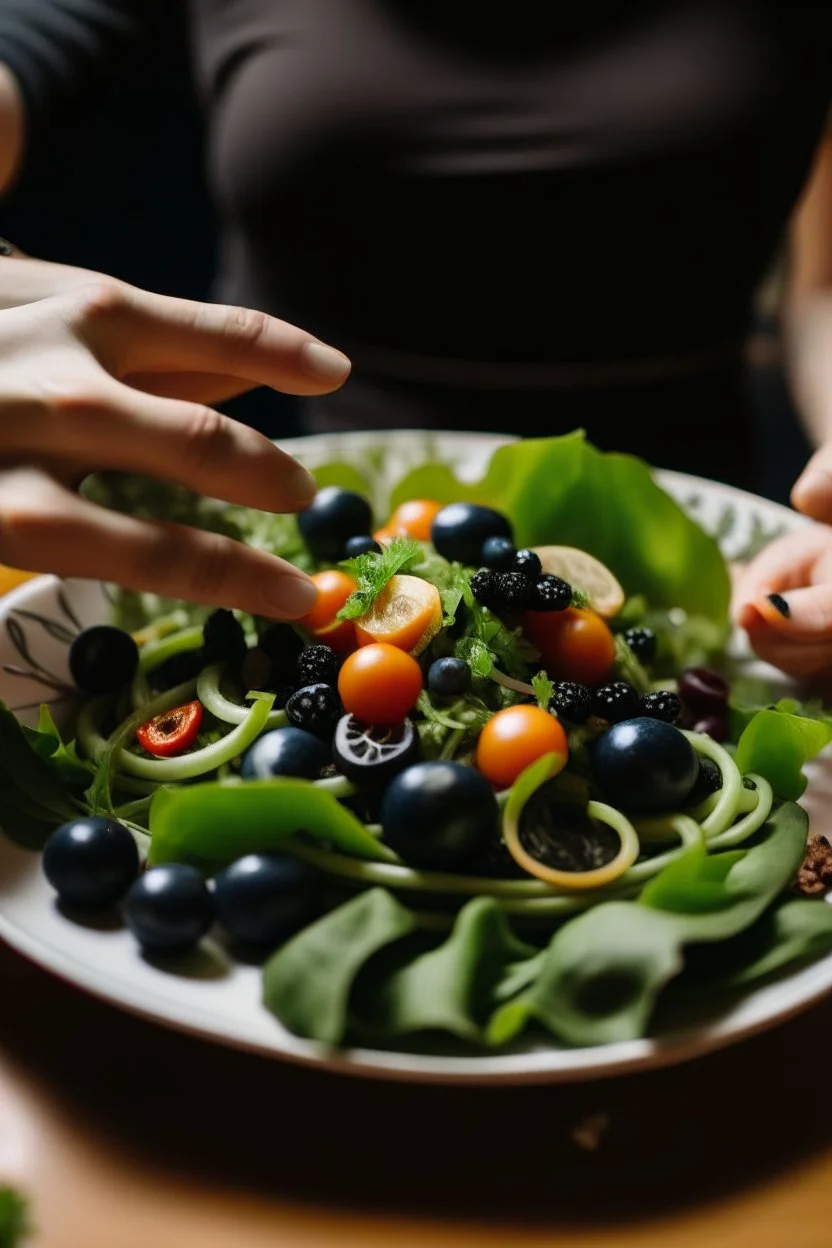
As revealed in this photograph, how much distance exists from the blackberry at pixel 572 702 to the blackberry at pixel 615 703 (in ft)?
0.07

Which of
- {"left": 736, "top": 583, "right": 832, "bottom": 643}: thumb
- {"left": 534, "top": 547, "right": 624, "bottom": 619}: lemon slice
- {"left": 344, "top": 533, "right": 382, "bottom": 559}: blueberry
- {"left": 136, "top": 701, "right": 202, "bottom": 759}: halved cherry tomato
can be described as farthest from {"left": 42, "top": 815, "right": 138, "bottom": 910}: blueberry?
{"left": 736, "top": 583, "right": 832, "bottom": 643}: thumb

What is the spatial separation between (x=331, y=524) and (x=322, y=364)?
0.82 ft

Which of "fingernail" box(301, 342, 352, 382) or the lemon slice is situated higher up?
"fingernail" box(301, 342, 352, 382)

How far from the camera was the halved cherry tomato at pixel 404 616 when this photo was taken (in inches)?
36.1

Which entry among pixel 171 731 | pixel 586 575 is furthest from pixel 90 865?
pixel 586 575

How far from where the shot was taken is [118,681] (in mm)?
1039

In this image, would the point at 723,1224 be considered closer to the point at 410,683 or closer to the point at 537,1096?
the point at 537,1096

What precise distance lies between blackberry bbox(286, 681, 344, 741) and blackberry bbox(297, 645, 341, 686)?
19 mm

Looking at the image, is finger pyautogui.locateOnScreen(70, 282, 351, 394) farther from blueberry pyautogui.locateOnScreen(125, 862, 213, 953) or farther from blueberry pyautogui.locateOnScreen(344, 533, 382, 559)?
blueberry pyautogui.locateOnScreen(125, 862, 213, 953)

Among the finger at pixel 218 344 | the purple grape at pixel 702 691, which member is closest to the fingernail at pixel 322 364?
the finger at pixel 218 344

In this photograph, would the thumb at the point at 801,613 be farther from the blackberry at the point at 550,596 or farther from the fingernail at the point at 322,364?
the fingernail at the point at 322,364

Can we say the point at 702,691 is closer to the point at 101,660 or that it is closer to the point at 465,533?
the point at 465,533

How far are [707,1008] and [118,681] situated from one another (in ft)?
1.99

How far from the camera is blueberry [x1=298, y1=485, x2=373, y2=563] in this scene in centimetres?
110
